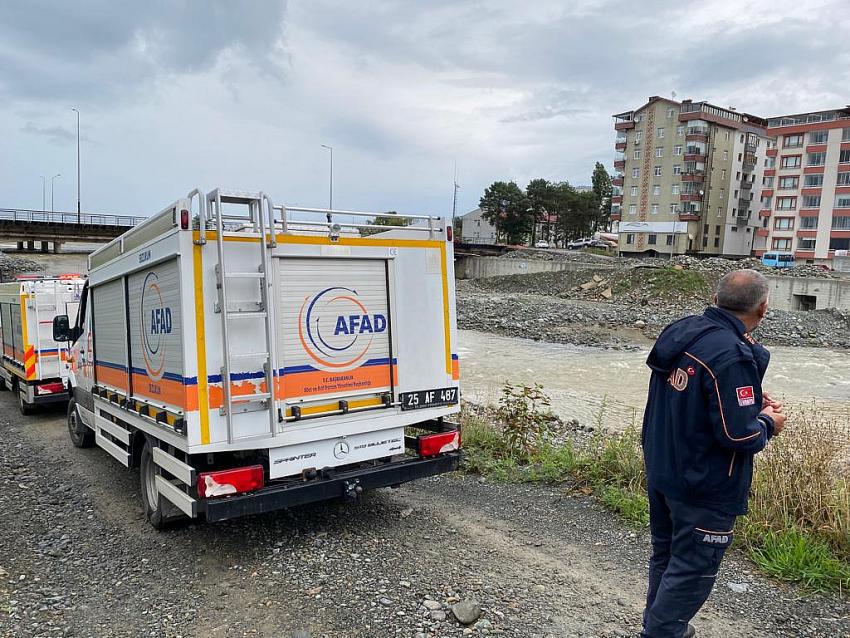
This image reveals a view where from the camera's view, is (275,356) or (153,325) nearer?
(275,356)

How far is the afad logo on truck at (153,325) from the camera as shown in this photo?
16.8ft

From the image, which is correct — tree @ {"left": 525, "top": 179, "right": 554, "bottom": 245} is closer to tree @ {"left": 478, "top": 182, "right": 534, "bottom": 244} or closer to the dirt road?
tree @ {"left": 478, "top": 182, "right": 534, "bottom": 244}

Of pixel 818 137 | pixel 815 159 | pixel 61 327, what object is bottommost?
pixel 61 327

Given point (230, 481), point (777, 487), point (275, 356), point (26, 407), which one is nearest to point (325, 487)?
point (230, 481)

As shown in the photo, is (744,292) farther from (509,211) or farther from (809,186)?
(509,211)

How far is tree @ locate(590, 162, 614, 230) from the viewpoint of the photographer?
102 metres

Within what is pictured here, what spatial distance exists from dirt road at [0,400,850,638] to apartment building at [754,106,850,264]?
71802 millimetres

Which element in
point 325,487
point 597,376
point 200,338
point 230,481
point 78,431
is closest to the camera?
point 200,338

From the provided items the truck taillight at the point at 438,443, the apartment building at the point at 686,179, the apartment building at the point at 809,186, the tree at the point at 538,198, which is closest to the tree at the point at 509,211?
the tree at the point at 538,198

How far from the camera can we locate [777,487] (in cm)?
501

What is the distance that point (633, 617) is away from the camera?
397 cm

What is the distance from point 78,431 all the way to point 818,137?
78.5 meters

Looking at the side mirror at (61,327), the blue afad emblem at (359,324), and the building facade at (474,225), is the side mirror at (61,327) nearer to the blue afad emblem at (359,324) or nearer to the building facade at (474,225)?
the blue afad emblem at (359,324)

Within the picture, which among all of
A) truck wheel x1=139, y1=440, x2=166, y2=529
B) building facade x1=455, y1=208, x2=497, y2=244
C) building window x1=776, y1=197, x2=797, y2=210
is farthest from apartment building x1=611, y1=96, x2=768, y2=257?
truck wheel x1=139, y1=440, x2=166, y2=529
